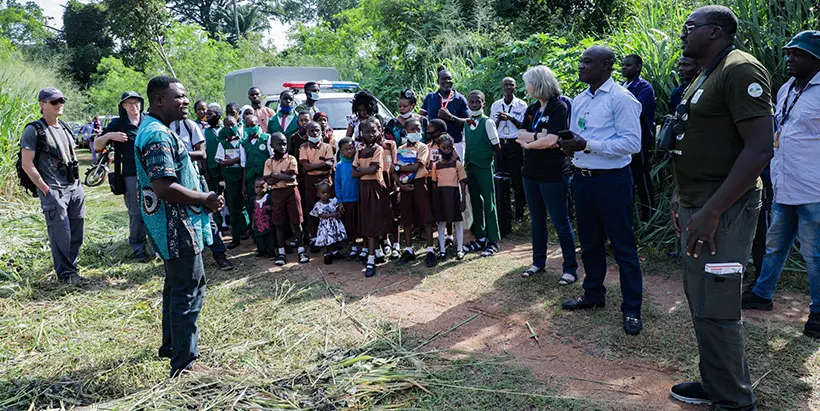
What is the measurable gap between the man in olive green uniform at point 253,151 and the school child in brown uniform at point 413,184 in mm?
2015

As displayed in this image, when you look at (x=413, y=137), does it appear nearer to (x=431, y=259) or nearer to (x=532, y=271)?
(x=431, y=259)

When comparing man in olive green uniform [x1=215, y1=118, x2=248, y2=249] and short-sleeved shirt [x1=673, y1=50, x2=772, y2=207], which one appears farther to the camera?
man in olive green uniform [x1=215, y1=118, x2=248, y2=249]

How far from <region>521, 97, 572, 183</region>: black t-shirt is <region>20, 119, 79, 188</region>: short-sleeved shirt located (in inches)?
198

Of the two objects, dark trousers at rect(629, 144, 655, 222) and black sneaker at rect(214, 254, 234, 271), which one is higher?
dark trousers at rect(629, 144, 655, 222)

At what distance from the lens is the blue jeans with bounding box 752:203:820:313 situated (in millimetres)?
3902

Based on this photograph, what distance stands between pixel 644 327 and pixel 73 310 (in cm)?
524

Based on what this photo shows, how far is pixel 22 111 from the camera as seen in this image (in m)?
9.76

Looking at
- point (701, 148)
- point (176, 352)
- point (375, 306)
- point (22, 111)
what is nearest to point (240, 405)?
point (176, 352)

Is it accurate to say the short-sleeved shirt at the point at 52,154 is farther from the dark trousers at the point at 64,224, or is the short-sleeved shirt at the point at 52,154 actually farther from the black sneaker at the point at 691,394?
the black sneaker at the point at 691,394

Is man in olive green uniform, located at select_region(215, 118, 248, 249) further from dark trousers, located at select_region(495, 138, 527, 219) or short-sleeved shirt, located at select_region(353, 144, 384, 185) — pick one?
dark trousers, located at select_region(495, 138, 527, 219)

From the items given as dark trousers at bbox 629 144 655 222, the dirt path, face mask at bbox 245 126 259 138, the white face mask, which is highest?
face mask at bbox 245 126 259 138

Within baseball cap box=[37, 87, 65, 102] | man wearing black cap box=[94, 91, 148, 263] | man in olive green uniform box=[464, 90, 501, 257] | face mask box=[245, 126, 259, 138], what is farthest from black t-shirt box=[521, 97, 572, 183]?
baseball cap box=[37, 87, 65, 102]

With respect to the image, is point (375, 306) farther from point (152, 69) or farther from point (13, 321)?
point (152, 69)

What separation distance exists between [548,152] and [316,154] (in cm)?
314
